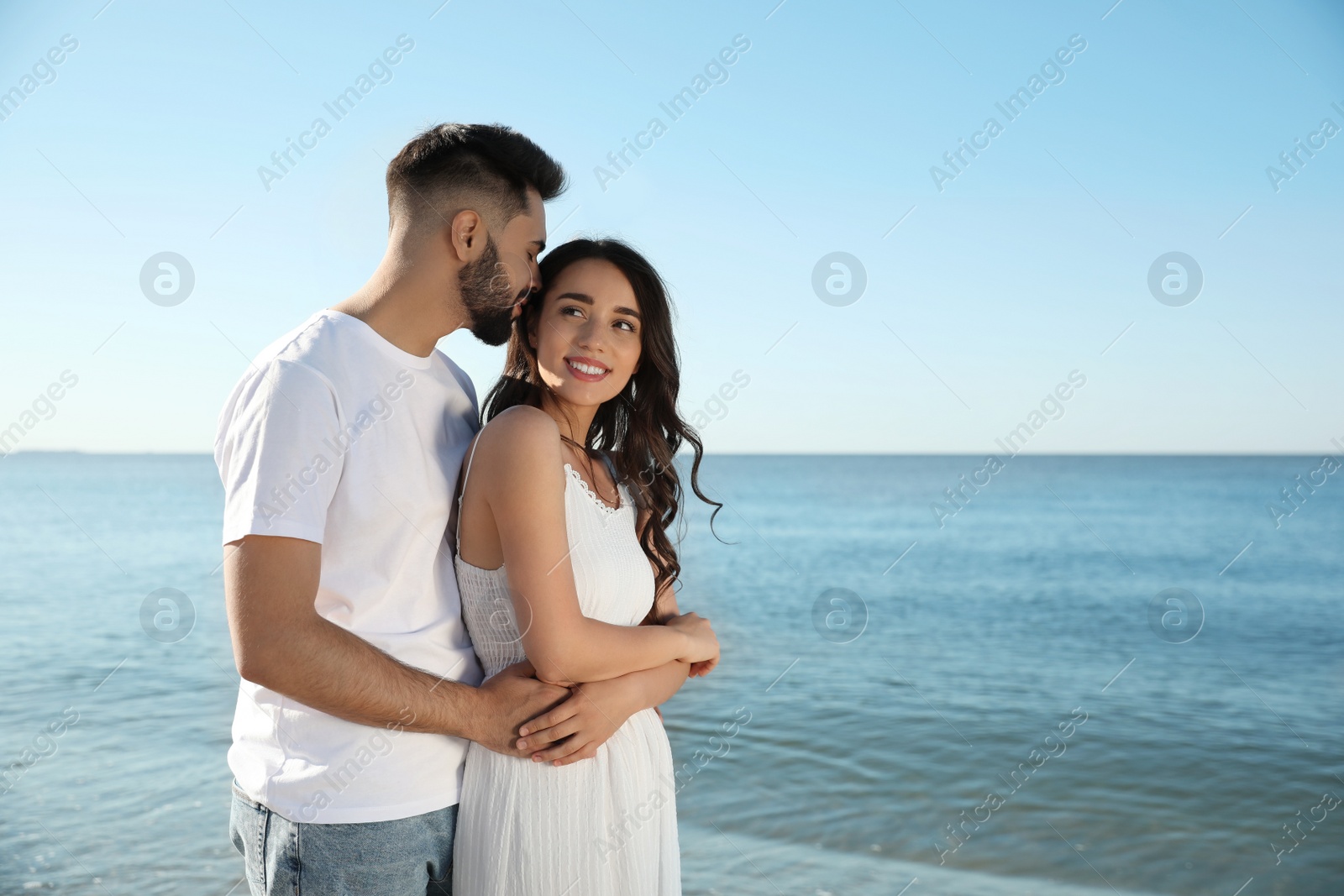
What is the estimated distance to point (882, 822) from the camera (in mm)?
5988

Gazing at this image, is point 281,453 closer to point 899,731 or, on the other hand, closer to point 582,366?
point 582,366

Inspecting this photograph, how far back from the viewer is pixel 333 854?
70.6 inches

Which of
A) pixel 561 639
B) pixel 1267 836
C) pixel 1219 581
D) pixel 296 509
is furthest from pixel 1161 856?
pixel 1219 581

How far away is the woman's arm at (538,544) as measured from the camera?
6.29 ft

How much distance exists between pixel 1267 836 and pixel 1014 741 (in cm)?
216

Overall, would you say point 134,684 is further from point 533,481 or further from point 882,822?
point 533,481

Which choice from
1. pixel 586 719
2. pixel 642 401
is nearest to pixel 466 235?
pixel 642 401

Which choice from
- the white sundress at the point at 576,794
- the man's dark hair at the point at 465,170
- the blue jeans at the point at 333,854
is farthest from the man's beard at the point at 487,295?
the blue jeans at the point at 333,854

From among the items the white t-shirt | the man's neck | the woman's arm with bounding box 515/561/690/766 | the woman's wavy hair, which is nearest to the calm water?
the woman's wavy hair

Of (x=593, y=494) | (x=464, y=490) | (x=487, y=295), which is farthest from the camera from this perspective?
(x=593, y=494)

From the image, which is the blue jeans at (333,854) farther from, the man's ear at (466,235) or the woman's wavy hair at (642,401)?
the man's ear at (466,235)

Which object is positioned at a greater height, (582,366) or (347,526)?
(582,366)

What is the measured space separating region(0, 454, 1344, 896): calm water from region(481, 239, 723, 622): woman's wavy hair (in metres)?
3.23

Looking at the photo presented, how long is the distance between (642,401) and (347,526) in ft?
3.57
